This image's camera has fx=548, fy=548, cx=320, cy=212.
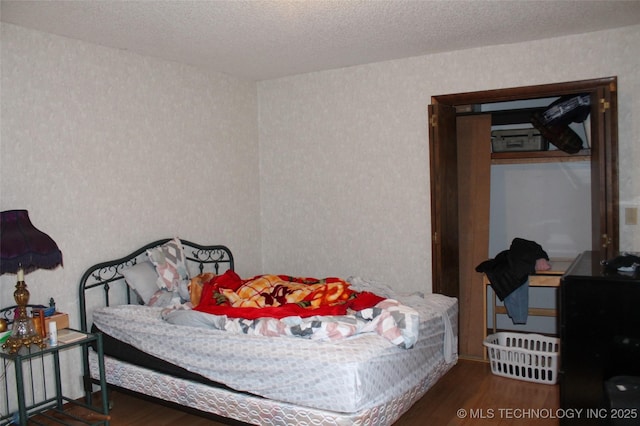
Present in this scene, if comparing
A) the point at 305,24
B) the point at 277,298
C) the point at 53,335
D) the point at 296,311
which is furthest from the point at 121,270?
the point at 305,24

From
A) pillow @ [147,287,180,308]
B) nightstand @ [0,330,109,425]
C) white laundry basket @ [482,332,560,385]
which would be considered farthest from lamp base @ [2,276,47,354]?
white laundry basket @ [482,332,560,385]

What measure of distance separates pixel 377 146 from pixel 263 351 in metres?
2.46

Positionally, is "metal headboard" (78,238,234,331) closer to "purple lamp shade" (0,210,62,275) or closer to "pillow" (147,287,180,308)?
"pillow" (147,287,180,308)

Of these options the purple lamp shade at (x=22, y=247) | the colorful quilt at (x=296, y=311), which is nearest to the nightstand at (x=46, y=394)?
the purple lamp shade at (x=22, y=247)

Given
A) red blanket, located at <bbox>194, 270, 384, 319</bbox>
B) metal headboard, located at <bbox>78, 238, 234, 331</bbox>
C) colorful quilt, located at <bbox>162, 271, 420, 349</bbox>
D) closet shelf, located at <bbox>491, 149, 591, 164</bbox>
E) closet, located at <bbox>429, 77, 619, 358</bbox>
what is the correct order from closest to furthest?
colorful quilt, located at <bbox>162, 271, 420, 349</bbox> → red blanket, located at <bbox>194, 270, 384, 319</bbox> → metal headboard, located at <bbox>78, 238, 234, 331</bbox> → closet, located at <bbox>429, 77, 619, 358</bbox> → closet shelf, located at <bbox>491, 149, 591, 164</bbox>

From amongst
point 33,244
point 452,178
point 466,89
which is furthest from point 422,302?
point 33,244

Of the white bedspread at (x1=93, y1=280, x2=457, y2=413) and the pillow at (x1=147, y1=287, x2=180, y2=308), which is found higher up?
the pillow at (x1=147, y1=287, x2=180, y2=308)

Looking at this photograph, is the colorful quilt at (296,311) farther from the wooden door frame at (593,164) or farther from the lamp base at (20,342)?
the wooden door frame at (593,164)

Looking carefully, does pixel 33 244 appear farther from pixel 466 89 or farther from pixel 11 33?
pixel 466 89

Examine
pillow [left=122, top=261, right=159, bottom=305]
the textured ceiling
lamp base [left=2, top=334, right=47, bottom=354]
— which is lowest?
lamp base [left=2, top=334, right=47, bottom=354]

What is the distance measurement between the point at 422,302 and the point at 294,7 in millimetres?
2074

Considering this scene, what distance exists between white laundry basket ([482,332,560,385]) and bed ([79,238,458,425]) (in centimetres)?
57

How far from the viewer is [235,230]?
518cm

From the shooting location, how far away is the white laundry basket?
403 cm
